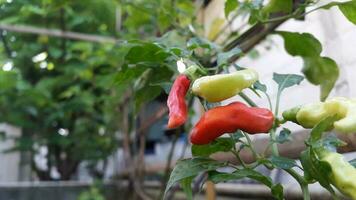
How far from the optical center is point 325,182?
1.20ft

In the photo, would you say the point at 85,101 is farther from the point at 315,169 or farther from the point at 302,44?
the point at 315,169

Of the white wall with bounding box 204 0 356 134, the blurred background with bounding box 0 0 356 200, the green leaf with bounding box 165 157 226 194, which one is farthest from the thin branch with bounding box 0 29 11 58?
the green leaf with bounding box 165 157 226 194

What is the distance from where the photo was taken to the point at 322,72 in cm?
65

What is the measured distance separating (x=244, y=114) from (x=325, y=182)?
0.34ft

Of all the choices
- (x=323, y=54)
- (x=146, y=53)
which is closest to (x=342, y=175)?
(x=146, y=53)

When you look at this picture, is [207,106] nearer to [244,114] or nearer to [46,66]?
[244,114]

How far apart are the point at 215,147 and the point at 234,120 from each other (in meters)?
0.08

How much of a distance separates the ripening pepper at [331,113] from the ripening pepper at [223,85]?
6 cm

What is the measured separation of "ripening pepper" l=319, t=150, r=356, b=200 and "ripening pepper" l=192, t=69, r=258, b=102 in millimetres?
109

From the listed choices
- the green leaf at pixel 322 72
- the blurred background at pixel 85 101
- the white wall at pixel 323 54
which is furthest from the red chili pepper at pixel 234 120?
the blurred background at pixel 85 101

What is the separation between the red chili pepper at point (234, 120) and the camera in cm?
39

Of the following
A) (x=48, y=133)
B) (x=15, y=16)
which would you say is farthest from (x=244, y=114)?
(x=48, y=133)

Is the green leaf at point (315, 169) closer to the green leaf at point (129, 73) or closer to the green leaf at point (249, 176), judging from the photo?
the green leaf at point (249, 176)

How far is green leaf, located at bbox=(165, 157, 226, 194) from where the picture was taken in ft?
1.36
